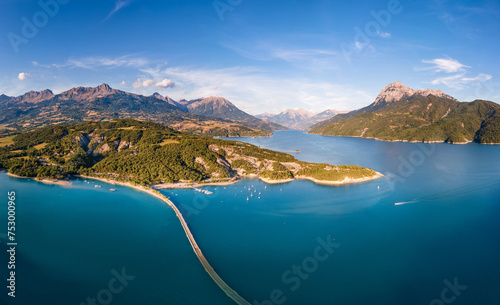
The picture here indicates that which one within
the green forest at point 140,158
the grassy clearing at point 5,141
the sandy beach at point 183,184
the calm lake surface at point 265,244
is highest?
the grassy clearing at point 5,141

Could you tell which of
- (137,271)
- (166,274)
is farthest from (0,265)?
(166,274)

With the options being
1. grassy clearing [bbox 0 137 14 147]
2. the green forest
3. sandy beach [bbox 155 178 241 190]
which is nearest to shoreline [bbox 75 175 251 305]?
sandy beach [bbox 155 178 241 190]

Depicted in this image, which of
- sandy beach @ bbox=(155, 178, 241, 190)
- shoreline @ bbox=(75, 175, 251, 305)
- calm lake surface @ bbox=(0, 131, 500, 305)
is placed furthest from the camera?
sandy beach @ bbox=(155, 178, 241, 190)

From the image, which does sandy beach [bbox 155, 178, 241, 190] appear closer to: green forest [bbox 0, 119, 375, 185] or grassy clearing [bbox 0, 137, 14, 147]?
green forest [bbox 0, 119, 375, 185]

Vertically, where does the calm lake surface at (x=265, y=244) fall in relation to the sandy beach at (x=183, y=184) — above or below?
below

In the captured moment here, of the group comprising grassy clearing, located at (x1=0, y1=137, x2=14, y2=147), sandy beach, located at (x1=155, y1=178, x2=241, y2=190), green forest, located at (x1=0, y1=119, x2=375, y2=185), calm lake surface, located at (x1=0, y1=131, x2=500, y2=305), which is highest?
grassy clearing, located at (x1=0, y1=137, x2=14, y2=147)

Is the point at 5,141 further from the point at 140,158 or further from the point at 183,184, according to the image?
the point at 183,184

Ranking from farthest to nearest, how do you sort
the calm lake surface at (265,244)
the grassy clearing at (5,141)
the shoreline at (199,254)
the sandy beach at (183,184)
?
the grassy clearing at (5,141), the sandy beach at (183,184), the calm lake surface at (265,244), the shoreline at (199,254)

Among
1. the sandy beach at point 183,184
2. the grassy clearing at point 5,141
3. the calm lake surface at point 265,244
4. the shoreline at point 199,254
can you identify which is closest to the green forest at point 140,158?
the grassy clearing at point 5,141

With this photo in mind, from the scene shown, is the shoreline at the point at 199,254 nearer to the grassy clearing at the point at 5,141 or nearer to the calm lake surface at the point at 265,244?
the calm lake surface at the point at 265,244

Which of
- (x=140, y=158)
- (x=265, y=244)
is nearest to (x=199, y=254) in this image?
(x=265, y=244)
